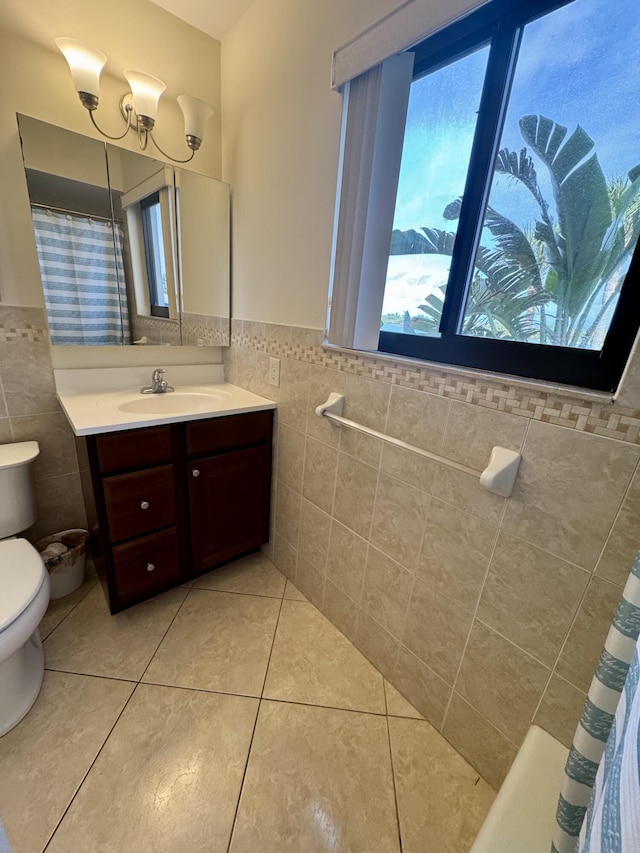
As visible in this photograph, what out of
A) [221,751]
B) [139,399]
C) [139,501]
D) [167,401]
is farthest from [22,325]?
[221,751]

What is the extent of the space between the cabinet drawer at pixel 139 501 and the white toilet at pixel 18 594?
25 centimetres

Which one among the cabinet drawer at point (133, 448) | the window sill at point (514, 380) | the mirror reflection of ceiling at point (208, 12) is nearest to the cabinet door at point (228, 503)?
the cabinet drawer at point (133, 448)

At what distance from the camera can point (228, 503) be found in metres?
1.57

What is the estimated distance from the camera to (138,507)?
51.5 inches

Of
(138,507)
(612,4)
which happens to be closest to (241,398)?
(138,507)

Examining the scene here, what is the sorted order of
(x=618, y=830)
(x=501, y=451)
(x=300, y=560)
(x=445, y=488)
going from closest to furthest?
(x=618, y=830)
(x=501, y=451)
(x=445, y=488)
(x=300, y=560)

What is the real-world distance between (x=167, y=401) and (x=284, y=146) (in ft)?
3.86

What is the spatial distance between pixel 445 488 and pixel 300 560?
35.4 inches

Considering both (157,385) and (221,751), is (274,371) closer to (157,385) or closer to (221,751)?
(157,385)

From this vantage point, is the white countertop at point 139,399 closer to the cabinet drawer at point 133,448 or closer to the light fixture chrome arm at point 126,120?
the cabinet drawer at point 133,448

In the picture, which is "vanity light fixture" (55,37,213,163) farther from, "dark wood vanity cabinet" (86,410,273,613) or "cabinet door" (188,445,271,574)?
"cabinet door" (188,445,271,574)

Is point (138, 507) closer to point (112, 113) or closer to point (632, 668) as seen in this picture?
point (632, 668)

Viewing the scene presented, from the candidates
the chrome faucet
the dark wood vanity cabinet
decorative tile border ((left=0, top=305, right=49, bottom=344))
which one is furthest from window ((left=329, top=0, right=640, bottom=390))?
decorative tile border ((left=0, top=305, right=49, bottom=344))

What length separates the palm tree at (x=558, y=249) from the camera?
74 cm
